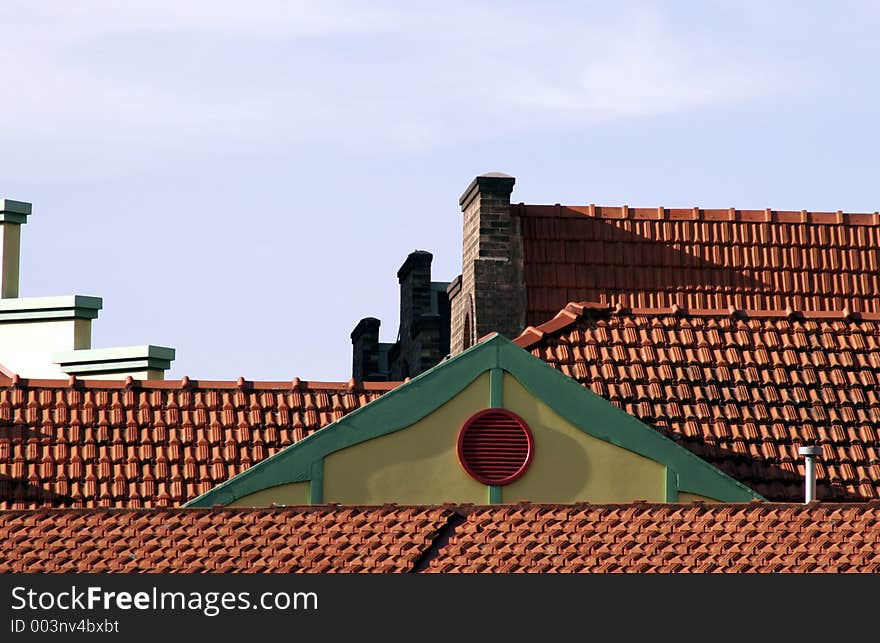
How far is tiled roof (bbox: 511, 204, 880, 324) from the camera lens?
110 ft

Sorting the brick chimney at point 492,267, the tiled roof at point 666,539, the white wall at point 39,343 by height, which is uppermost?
the brick chimney at point 492,267

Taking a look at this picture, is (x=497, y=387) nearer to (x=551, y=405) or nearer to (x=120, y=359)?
(x=551, y=405)

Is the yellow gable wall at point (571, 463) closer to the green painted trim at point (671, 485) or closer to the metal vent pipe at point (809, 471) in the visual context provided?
the green painted trim at point (671, 485)

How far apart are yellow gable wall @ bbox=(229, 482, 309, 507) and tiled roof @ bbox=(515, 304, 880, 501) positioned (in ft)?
12.6

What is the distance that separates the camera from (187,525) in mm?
21422

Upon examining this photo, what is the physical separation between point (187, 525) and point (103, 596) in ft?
13.7

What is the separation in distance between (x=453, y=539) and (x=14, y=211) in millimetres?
15291

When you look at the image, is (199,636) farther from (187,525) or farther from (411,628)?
(187,525)

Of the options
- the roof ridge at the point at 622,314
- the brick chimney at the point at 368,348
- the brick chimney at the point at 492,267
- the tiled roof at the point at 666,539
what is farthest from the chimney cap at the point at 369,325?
the tiled roof at the point at 666,539

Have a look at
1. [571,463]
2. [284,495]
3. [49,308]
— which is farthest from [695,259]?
[284,495]

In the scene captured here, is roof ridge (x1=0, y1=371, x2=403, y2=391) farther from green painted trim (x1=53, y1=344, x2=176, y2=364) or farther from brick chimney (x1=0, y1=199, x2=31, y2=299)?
brick chimney (x1=0, y1=199, x2=31, y2=299)

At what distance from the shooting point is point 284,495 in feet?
78.6

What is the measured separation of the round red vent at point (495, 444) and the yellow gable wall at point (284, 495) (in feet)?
5.34

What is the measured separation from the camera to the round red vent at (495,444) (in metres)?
24.2
